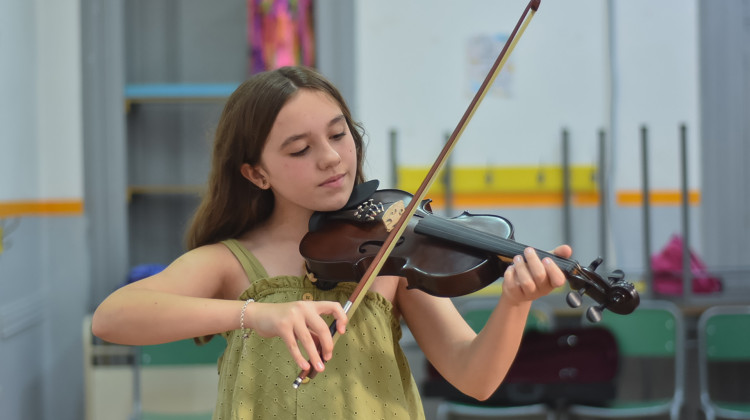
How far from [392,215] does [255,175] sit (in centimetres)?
22

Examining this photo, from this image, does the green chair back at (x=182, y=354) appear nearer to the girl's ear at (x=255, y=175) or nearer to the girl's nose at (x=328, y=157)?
the girl's ear at (x=255, y=175)

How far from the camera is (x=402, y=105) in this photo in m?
3.42

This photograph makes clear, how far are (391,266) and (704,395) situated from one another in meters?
2.37

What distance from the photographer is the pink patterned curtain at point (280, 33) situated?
11.2 ft

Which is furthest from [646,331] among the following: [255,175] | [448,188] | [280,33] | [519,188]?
[255,175]

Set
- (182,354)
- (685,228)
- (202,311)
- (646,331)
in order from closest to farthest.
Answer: (202,311) → (182,354) → (646,331) → (685,228)

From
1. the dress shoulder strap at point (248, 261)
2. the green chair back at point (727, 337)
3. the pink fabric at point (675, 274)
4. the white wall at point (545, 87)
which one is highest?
the white wall at point (545, 87)

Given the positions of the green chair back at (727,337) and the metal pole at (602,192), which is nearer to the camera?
the green chair back at (727,337)

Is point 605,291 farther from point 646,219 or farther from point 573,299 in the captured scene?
point 646,219

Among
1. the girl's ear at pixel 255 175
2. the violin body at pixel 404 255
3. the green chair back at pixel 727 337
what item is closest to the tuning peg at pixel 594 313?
the violin body at pixel 404 255

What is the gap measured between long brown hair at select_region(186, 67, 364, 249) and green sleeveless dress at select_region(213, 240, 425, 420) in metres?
0.06

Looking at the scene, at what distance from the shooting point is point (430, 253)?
1.10 meters

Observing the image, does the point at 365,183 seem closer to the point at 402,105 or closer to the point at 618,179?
the point at 402,105

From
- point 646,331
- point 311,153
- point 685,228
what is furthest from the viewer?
point 685,228
